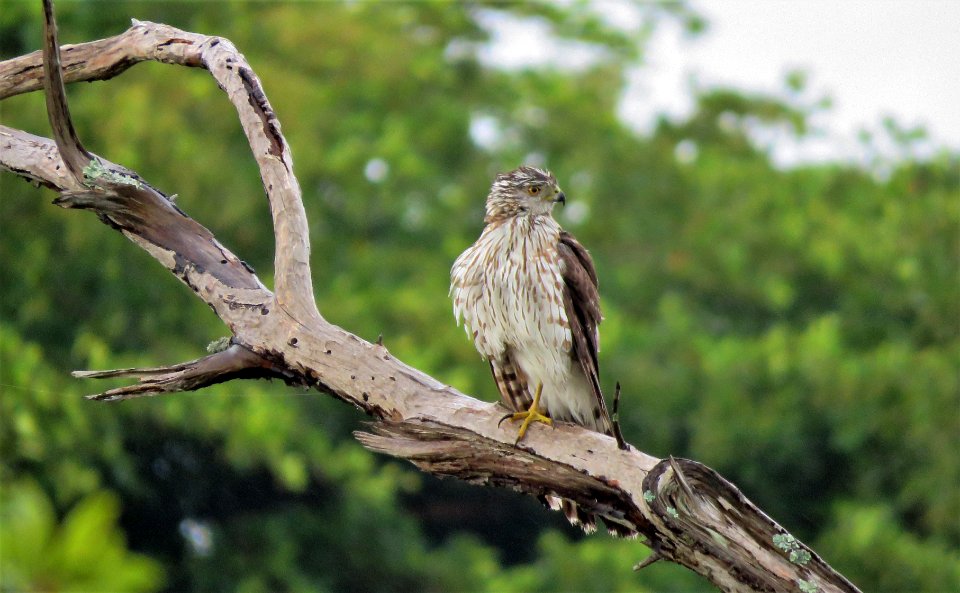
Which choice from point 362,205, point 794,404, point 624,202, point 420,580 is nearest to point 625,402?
point 794,404

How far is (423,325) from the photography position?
37.8 feet

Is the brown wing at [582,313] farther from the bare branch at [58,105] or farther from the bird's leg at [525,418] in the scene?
the bare branch at [58,105]

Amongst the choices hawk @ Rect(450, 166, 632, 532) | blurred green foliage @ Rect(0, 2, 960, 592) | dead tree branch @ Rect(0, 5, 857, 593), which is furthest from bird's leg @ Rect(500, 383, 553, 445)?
blurred green foliage @ Rect(0, 2, 960, 592)

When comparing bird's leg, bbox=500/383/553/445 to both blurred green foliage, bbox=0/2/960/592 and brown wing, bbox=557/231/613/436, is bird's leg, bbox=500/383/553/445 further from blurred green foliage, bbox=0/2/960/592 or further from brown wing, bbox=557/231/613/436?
blurred green foliage, bbox=0/2/960/592

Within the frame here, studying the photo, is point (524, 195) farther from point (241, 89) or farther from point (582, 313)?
point (241, 89)

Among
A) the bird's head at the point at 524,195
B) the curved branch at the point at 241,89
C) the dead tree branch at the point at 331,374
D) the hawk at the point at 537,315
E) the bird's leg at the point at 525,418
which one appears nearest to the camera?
the dead tree branch at the point at 331,374

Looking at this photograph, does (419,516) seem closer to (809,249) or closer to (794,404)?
(794,404)

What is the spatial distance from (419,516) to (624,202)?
6.13 metres

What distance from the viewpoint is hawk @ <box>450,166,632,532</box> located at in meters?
4.04

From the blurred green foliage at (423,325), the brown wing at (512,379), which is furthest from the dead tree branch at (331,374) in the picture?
the blurred green foliage at (423,325)

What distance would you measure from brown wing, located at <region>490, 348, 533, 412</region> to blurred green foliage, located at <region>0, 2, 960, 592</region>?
83.0 inches

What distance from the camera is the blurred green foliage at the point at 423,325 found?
30.7ft

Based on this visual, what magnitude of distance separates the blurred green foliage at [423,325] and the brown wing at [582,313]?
94.3 inches

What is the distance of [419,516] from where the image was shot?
12.2 metres
